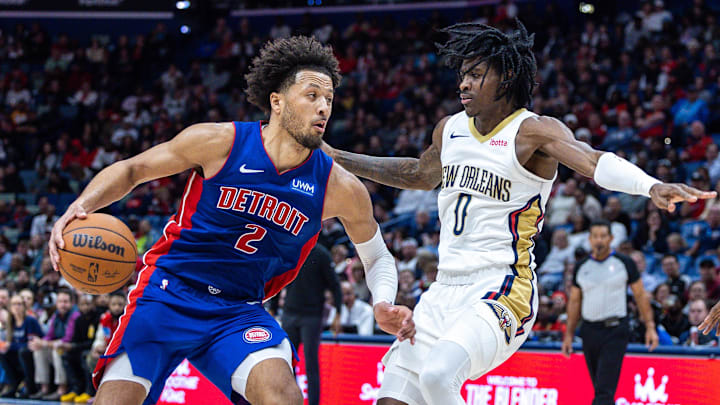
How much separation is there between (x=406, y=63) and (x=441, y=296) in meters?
13.6

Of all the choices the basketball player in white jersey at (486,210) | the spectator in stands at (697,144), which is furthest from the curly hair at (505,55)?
the spectator in stands at (697,144)

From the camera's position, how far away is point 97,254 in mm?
3785

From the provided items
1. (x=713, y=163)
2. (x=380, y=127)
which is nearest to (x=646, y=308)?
(x=713, y=163)

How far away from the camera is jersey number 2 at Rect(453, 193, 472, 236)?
413cm

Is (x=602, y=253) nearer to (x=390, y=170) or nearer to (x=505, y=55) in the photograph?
(x=390, y=170)

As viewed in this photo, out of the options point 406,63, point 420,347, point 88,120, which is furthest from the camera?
point 88,120

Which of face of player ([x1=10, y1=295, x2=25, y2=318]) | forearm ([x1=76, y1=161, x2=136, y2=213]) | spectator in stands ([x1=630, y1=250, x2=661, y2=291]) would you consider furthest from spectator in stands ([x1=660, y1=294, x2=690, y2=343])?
face of player ([x1=10, y1=295, x2=25, y2=318])

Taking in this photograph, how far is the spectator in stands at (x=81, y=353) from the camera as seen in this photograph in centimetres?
1042

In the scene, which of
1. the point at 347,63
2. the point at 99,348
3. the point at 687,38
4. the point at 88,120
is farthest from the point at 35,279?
the point at 687,38

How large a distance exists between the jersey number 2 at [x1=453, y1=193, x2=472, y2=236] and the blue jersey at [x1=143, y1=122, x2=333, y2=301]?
0.70m

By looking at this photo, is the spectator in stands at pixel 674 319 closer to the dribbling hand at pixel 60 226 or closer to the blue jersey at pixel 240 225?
the blue jersey at pixel 240 225

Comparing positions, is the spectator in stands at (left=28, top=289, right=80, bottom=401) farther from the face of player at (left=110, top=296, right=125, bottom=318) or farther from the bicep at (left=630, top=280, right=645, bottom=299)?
the bicep at (left=630, top=280, right=645, bottom=299)

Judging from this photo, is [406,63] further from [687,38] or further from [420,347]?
[420,347]

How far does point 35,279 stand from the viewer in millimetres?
13398
